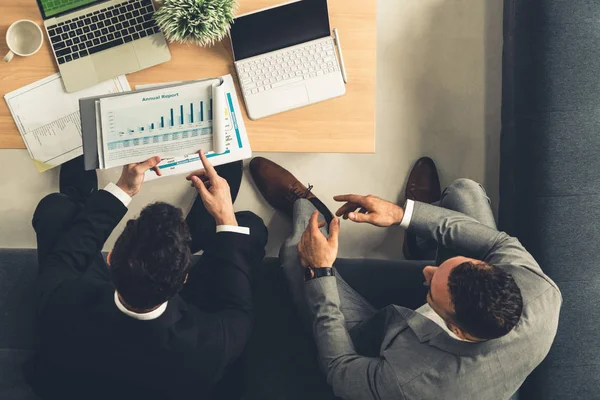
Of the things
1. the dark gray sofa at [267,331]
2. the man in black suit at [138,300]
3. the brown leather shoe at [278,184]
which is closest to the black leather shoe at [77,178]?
the man in black suit at [138,300]

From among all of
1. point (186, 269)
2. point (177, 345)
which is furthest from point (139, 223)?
point (177, 345)

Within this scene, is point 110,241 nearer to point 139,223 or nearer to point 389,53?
point 139,223

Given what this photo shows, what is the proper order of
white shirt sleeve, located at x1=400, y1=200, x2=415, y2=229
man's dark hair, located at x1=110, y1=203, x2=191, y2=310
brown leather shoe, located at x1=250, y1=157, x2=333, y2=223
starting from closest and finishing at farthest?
man's dark hair, located at x1=110, y1=203, x2=191, y2=310 < white shirt sleeve, located at x1=400, y1=200, x2=415, y2=229 < brown leather shoe, located at x1=250, y1=157, x2=333, y2=223

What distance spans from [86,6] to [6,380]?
1.09 metres

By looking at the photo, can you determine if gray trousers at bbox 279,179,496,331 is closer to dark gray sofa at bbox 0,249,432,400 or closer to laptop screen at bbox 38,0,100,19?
dark gray sofa at bbox 0,249,432,400

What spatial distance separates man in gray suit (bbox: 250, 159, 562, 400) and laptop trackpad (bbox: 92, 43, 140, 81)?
675mm

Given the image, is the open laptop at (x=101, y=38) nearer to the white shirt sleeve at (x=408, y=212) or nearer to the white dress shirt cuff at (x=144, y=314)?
the white dress shirt cuff at (x=144, y=314)

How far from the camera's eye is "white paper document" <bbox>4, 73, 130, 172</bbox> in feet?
4.38

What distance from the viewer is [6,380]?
142cm

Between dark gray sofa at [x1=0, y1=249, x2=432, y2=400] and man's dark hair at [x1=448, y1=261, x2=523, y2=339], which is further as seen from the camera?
dark gray sofa at [x1=0, y1=249, x2=432, y2=400]

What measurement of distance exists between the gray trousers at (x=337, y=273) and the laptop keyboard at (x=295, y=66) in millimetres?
477

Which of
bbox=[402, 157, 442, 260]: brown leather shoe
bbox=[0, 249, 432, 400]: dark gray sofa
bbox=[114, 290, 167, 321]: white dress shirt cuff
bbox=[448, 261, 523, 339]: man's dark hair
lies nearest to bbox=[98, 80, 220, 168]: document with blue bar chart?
bbox=[114, 290, 167, 321]: white dress shirt cuff

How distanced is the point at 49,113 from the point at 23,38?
0.21 meters

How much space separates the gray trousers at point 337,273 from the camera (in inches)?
57.4
